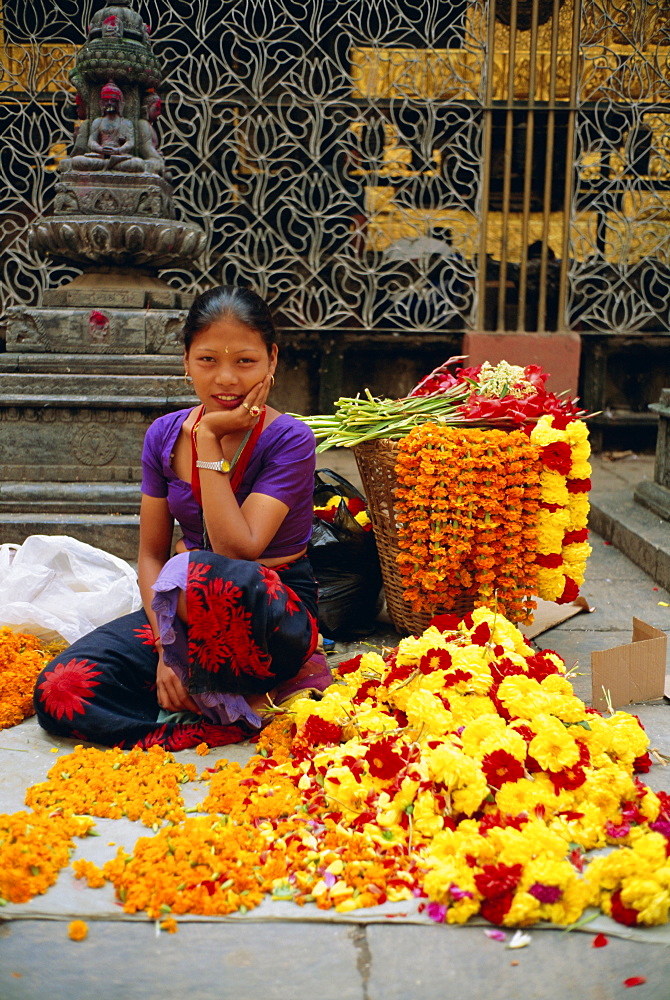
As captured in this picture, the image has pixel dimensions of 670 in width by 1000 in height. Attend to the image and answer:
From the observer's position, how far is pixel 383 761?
1.91 metres

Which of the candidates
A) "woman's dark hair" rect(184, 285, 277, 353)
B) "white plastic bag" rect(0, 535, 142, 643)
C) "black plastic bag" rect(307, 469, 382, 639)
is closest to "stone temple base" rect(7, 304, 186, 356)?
"white plastic bag" rect(0, 535, 142, 643)

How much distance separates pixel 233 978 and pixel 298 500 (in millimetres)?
1207

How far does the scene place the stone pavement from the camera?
57.8 inches

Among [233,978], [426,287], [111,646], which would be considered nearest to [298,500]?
[111,646]

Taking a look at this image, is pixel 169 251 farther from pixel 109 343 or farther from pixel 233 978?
pixel 233 978

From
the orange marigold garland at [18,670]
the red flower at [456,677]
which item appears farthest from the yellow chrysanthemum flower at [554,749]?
the orange marigold garland at [18,670]

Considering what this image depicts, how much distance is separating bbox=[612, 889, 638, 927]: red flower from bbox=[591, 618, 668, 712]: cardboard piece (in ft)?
2.72

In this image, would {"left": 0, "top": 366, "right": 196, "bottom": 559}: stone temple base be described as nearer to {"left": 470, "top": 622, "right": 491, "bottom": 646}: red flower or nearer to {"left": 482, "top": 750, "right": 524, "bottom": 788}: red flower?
{"left": 470, "top": 622, "right": 491, "bottom": 646}: red flower

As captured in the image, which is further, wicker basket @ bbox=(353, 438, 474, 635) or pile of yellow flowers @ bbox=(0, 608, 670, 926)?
wicker basket @ bbox=(353, 438, 474, 635)

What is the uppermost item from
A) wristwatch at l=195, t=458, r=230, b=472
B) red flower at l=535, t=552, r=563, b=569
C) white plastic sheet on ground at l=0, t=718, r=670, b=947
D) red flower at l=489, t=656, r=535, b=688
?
wristwatch at l=195, t=458, r=230, b=472

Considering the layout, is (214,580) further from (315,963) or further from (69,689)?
(315,963)

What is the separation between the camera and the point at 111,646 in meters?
2.33

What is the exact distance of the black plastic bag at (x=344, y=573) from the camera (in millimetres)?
3094

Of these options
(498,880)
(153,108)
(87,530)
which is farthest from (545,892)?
(153,108)
